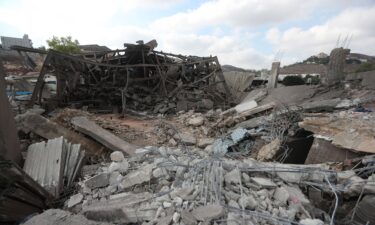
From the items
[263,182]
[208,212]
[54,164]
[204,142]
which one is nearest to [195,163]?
[263,182]

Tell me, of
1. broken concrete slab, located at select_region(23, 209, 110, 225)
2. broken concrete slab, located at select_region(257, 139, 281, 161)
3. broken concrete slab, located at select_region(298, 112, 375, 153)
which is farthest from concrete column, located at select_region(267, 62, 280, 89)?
broken concrete slab, located at select_region(23, 209, 110, 225)

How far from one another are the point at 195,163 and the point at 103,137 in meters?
2.53

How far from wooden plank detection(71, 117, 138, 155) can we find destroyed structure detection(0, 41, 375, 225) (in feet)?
0.07

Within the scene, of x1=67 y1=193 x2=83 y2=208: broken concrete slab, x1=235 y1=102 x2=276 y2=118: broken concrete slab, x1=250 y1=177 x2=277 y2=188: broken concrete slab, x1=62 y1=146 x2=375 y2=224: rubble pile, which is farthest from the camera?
x1=235 y1=102 x2=276 y2=118: broken concrete slab

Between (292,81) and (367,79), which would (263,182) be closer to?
(367,79)

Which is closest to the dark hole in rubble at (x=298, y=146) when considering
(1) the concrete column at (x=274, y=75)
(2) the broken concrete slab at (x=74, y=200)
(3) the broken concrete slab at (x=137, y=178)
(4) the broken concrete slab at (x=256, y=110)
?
(4) the broken concrete slab at (x=256, y=110)

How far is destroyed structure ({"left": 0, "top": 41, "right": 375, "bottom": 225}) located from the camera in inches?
110

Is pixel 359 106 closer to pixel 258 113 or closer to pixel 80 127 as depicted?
pixel 258 113

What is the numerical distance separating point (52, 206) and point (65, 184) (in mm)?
377

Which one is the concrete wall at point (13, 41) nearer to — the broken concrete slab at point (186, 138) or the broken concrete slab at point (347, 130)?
the broken concrete slab at point (186, 138)

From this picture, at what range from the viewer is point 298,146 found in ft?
19.0

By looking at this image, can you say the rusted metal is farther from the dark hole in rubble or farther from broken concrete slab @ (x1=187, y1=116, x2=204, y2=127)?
the dark hole in rubble

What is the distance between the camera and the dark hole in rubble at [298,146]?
5.69m

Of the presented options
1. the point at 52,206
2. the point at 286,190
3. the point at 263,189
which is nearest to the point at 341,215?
the point at 286,190
